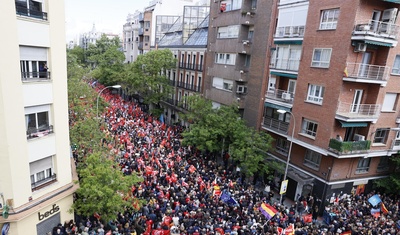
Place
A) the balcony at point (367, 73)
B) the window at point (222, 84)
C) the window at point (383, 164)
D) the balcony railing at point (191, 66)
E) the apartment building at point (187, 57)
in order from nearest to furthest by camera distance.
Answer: the balcony at point (367, 73) < the window at point (383, 164) < the window at point (222, 84) < the balcony railing at point (191, 66) < the apartment building at point (187, 57)

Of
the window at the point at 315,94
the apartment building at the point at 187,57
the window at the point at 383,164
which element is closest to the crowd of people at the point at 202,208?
the window at the point at 383,164

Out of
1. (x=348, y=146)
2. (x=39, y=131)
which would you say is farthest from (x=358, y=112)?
(x=39, y=131)

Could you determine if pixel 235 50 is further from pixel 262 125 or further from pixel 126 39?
pixel 126 39

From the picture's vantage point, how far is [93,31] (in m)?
160

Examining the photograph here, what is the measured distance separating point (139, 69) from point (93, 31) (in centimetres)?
13389

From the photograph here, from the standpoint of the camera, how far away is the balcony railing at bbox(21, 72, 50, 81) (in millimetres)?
12062

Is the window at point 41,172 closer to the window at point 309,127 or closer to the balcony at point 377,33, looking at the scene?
the window at point 309,127

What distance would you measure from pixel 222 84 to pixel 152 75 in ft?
46.9

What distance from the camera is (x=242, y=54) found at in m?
29.3

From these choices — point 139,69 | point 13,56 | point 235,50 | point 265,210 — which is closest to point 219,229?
point 265,210

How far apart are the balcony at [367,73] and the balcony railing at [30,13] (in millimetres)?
18498

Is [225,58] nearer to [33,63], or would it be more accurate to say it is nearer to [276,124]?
[276,124]

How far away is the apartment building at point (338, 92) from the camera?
1950cm

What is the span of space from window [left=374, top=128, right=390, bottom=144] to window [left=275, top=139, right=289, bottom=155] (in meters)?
6.86
